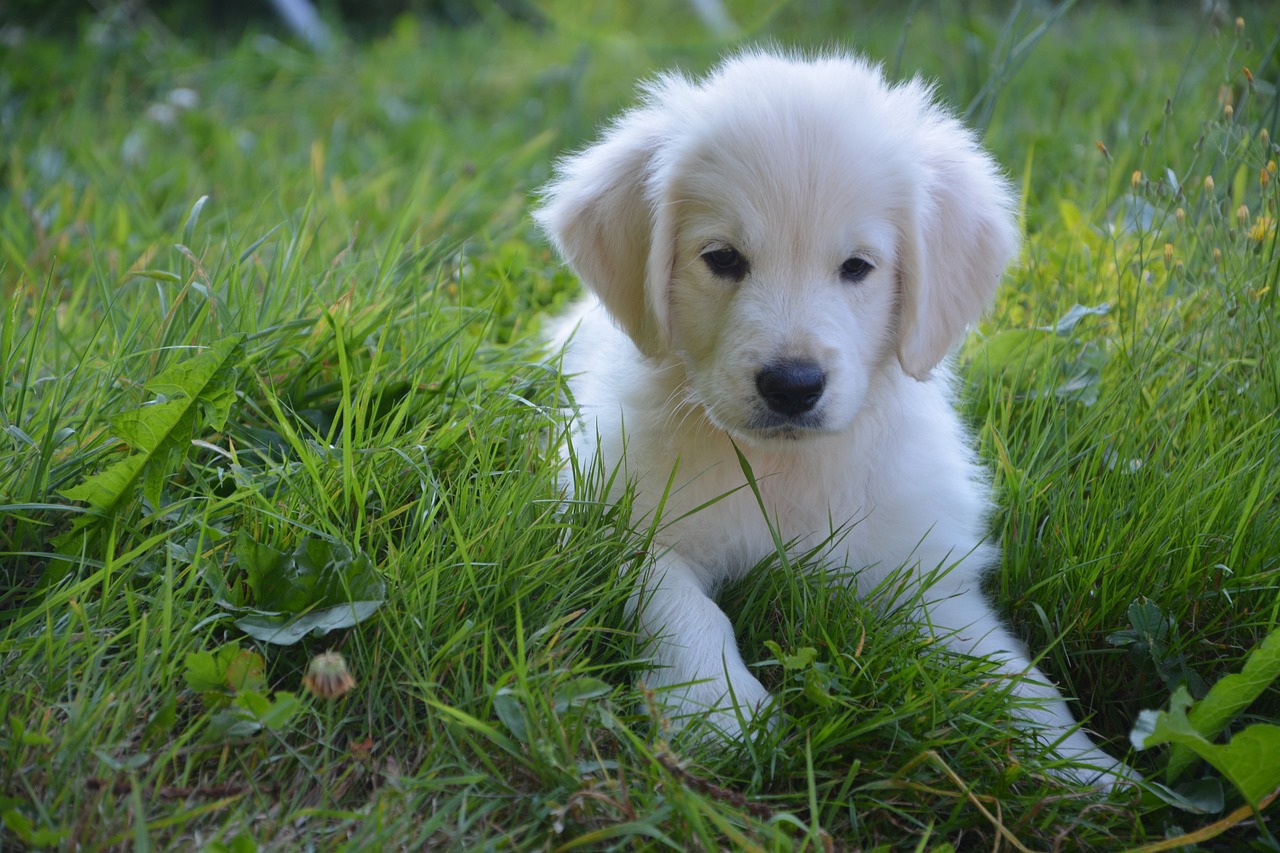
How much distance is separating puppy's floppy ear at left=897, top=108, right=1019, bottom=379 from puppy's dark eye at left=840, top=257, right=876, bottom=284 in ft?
0.32

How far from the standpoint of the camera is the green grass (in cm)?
180

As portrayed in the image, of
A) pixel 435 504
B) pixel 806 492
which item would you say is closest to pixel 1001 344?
pixel 806 492

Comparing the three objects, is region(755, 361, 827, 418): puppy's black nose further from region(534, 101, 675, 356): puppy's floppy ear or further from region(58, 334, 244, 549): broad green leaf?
region(58, 334, 244, 549): broad green leaf

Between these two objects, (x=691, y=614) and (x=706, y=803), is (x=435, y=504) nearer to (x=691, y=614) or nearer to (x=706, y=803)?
(x=691, y=614)

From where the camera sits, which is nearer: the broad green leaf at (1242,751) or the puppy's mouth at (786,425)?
the broad green leaf at (1242,751)

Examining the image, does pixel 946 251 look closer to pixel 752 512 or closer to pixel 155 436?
pixel 752 512

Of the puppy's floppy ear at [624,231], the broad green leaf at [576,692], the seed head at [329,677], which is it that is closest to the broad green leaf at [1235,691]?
the broad green leaf at [576,692]

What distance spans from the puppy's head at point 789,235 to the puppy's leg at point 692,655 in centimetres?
35

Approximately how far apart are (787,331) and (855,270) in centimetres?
27

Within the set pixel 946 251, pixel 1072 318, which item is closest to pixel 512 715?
pixel 946 251

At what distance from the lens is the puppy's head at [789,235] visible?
224 cm

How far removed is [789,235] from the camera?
7.39 feet

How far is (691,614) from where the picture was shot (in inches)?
86.8

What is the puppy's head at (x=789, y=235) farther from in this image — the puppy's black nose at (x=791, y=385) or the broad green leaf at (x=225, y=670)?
the broad green leaf at (x=225, y=670)
